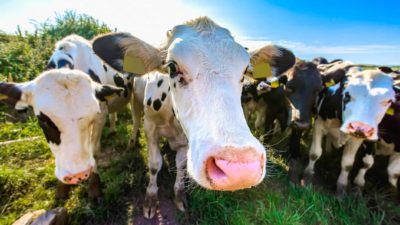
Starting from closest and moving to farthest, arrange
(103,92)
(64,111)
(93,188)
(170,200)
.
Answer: (64,111)
(103,92)
(93,188)
(170,200)

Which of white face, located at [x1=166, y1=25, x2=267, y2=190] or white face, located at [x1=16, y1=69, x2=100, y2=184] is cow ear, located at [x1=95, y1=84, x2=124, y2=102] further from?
white face, located at [x1=166, y1=25, x2=267, y2=190]

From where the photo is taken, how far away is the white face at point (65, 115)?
244 cm

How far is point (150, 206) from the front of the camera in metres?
3.31

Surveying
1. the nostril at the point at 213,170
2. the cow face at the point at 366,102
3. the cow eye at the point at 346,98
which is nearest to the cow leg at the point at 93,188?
the nostril at the point at 213,170

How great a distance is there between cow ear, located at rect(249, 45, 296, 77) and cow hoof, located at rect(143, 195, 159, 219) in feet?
6.59

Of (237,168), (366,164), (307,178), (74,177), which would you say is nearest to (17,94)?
(74,177)

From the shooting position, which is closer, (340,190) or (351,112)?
(351,112)

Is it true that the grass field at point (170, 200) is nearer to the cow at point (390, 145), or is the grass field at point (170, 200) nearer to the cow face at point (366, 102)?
the cow at point (390, 145)

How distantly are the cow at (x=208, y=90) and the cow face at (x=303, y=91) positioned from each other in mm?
1199

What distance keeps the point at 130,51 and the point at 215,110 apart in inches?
51.1

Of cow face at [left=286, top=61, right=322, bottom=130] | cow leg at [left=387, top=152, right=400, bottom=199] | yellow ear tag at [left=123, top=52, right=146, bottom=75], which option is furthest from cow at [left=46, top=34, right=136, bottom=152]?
cow leg at [left=387, top=152, right=400, bottom=199]

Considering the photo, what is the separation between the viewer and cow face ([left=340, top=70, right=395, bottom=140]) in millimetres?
3307

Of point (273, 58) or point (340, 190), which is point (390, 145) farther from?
point (273, 58)

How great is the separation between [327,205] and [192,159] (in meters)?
2.86
